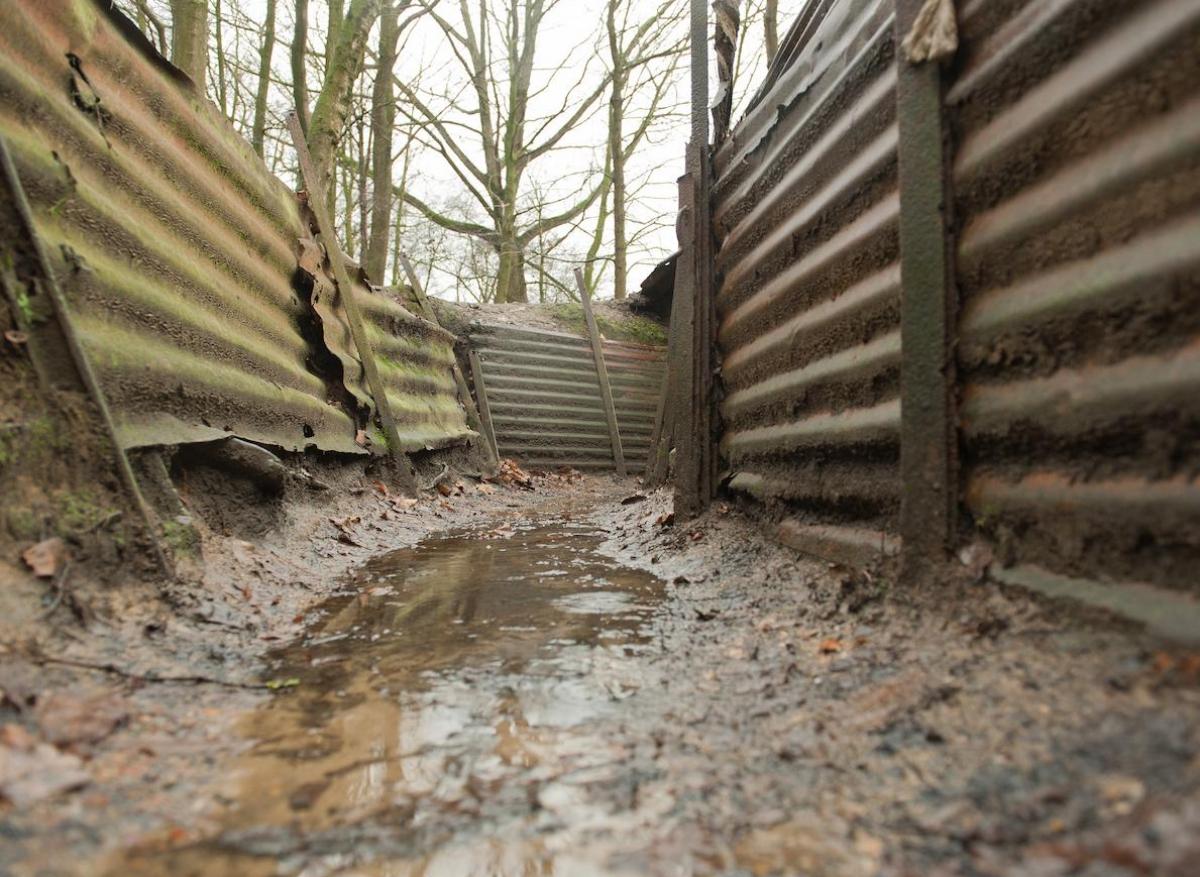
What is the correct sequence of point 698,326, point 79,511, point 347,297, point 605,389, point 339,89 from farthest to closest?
1. point 605,389
2. point 339,89
3. point 347,297
4. point 698,326
5. point 79,511

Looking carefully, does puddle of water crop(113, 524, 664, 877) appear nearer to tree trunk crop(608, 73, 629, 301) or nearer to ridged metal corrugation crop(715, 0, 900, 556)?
ridged metal corrugation crop(715, 0, 900, 556)

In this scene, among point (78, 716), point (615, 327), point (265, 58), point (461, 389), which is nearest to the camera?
point (78, 716)

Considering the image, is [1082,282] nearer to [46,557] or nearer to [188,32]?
[46,557]

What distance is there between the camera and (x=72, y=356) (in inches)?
92.8

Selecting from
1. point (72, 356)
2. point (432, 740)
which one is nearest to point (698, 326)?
point (72, 356)

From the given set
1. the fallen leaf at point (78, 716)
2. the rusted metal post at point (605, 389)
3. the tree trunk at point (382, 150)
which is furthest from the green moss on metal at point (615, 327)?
the fallen leaf at point (78, 716)

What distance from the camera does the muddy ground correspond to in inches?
44.1

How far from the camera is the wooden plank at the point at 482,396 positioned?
9234 mm

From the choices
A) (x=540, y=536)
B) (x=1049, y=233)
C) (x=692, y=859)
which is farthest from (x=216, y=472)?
(x=1049, y=233)

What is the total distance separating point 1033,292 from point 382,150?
10.6 metres

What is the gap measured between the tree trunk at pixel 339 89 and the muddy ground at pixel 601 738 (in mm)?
6535

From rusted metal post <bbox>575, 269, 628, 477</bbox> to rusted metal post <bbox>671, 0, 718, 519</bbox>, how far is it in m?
5.67

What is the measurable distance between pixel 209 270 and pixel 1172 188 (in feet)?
13.0

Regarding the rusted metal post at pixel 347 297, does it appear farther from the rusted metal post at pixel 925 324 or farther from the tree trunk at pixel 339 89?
the rusted metal post at pixel 925 324
